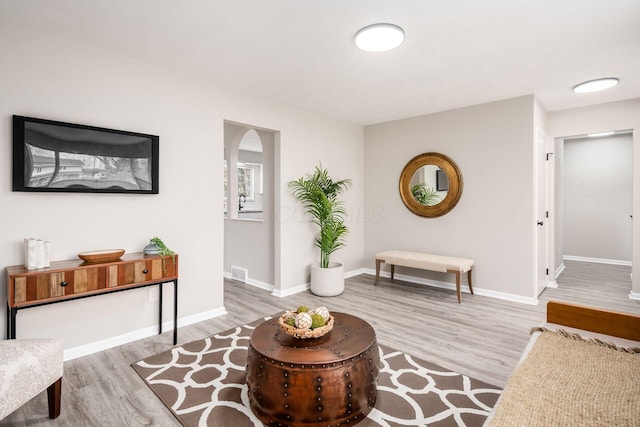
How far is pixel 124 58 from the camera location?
9.36 feet

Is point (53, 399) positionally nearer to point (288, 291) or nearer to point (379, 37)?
point (288, 291)

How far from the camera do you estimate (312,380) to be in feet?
5.48

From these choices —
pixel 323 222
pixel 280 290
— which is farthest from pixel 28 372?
pixel 323 222

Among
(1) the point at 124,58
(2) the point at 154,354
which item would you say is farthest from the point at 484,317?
(1) the point at 124,58

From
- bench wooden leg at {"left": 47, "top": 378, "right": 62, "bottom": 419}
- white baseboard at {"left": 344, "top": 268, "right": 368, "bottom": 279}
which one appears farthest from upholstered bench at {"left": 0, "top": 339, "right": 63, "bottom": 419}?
white baseboard at {"left": 344, "top": 268, "right": 368, "bottom": 279}

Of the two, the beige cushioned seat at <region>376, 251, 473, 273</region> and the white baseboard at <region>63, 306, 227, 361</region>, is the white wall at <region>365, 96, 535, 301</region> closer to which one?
the beige cushioned seat at <region>376, 251, 473, 273</region>

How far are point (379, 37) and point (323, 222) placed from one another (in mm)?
2517

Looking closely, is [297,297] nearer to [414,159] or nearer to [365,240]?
[365,240]

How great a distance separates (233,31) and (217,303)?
2.62 m

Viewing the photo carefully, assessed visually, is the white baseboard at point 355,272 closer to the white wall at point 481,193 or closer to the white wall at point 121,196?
the white wall at point 481,193

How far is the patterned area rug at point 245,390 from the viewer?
1874 millimetres

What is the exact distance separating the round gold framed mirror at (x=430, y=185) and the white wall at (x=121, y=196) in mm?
1947

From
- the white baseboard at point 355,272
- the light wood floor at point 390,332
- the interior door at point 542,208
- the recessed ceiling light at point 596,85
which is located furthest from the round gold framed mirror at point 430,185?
the recessed ceiling light at point 596,85

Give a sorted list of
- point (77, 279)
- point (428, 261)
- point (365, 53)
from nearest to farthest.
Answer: point (77, 279) → point (365, 53) → point (428, 261)
